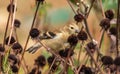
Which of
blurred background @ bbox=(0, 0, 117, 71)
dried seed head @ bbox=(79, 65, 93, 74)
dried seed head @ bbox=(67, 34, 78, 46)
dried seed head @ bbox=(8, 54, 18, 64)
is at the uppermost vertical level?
dried seed head @ bbox=(67, 34, 78, 46)

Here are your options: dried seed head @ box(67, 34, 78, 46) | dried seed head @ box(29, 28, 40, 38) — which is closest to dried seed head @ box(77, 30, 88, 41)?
dried seed head @ box(67, 34, 78, 46)

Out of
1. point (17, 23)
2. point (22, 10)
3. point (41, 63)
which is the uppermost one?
point (17, 23)

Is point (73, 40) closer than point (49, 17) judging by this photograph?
Yes

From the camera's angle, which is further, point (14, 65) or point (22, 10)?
point (22, 10)

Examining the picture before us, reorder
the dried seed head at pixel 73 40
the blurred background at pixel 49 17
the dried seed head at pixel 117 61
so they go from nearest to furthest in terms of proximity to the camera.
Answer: the dried seed head at pixel 117 61 → the dried seed head at pixel 73 40 → the blurred background at pixel 49 17

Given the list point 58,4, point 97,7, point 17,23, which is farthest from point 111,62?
point 58,4

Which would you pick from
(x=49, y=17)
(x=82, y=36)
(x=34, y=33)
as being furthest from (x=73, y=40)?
(x=49, y=17)

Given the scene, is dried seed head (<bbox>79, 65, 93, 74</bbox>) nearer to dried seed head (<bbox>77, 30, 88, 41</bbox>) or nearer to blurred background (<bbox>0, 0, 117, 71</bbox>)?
dried seed head (<bbox>77, 30, 88, 41</bbox>)

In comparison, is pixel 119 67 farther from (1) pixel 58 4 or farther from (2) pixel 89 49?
(1) pixel 58 4

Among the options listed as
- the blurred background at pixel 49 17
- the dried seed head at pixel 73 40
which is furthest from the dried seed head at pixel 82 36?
the blurred background at pixel 49 17

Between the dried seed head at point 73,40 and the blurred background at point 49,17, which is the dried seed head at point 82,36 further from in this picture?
the blurred background at point 49,17

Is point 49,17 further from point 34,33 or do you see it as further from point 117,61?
point 117,61
